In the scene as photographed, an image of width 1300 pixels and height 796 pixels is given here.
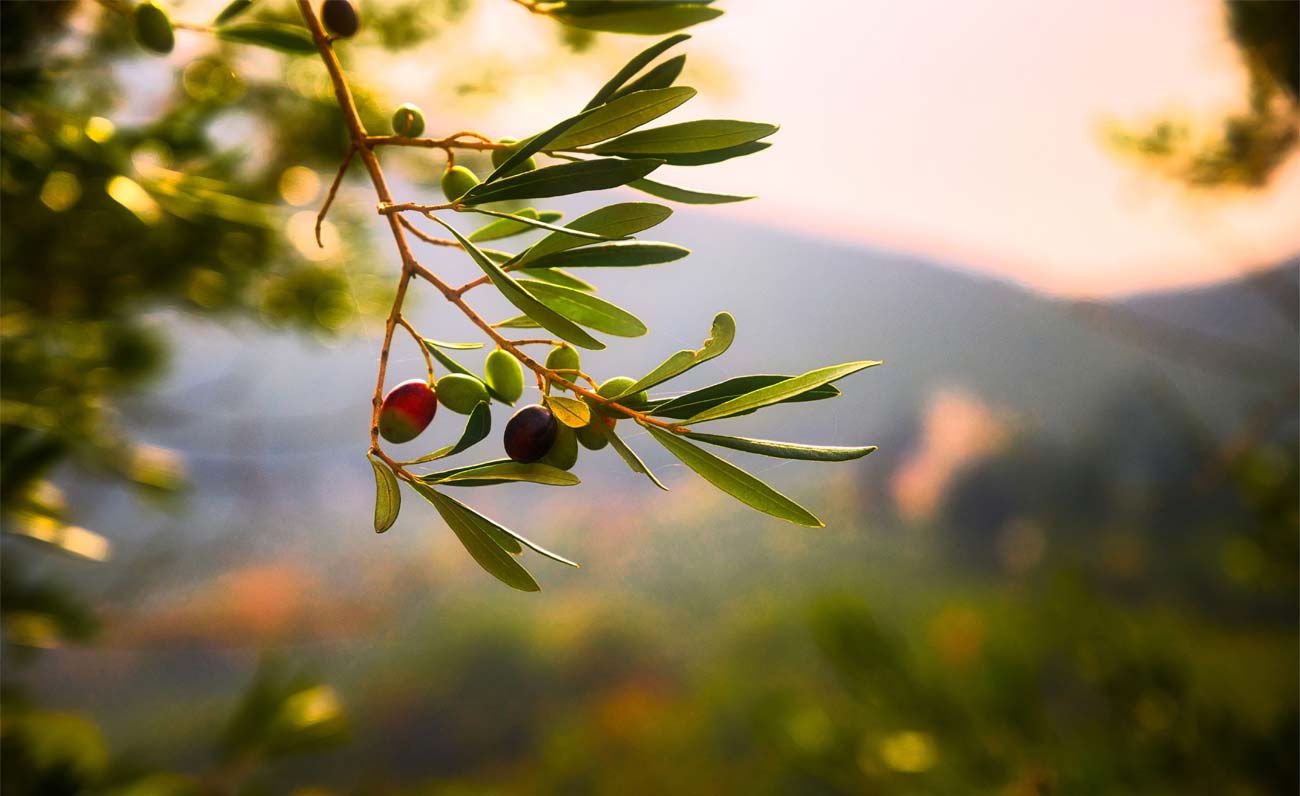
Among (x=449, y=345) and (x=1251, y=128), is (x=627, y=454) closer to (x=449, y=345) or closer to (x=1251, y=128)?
(x=449, y=345)

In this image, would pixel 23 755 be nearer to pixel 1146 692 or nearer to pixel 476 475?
pixel 476 475

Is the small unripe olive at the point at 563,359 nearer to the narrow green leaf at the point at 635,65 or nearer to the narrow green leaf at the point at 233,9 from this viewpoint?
the narrow green leaf at the point at 635,65

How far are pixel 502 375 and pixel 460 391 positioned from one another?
2 centimetres

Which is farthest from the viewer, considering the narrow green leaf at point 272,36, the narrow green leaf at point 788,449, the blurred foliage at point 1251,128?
the blurred foliage at point 1251,128

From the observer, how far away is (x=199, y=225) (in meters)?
0.65

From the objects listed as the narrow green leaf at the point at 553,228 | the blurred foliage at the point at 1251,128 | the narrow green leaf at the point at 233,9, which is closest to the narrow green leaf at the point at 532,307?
the narrow green leaf at the point at 553,228

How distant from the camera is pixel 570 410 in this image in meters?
0.22

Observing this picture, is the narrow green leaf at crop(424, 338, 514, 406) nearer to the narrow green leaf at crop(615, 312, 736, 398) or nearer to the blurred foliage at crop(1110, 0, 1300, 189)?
the narrow green leaf at crop(615, 312, 736, 398)

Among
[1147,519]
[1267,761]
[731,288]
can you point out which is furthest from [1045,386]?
[1267,761]

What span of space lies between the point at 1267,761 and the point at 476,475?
1.34m

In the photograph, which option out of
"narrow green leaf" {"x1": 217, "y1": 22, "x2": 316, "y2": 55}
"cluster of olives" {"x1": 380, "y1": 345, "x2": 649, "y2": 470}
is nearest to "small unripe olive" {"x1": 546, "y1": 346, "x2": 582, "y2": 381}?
"cluster of olives" {"x1": 380, "y1": 345, "x2": 649, "y2": 470}

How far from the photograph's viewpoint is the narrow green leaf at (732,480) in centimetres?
21

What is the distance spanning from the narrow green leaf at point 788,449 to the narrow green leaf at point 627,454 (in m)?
0.02

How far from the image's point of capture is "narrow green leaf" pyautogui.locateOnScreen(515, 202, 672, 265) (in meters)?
0.21
